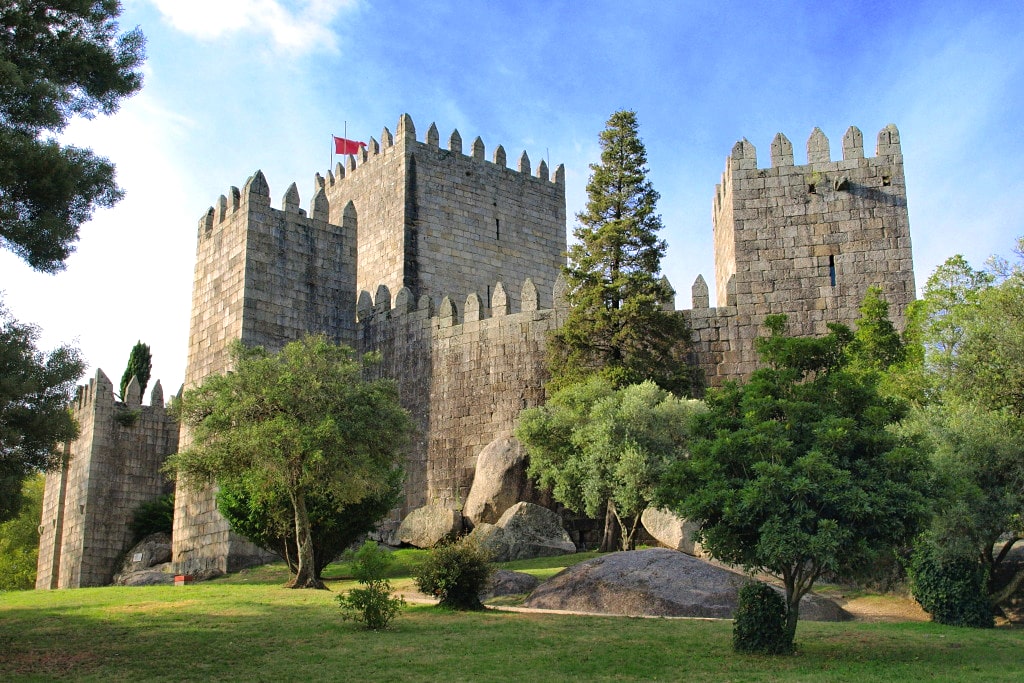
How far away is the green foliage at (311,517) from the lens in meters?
18.9

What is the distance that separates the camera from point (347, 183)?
115 ft

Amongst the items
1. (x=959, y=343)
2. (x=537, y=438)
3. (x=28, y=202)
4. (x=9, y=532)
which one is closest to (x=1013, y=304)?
(x=959, y=343)

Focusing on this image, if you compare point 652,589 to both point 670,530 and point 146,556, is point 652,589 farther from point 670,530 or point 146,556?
point 146,556

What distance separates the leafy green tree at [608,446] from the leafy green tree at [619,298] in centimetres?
137

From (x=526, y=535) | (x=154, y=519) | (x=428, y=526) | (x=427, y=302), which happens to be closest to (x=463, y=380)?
(x=427, y=302)

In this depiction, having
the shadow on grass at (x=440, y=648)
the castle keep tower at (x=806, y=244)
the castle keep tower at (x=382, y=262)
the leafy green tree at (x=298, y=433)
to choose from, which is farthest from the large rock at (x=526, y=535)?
the shadow on grass at (x=440, y=648)

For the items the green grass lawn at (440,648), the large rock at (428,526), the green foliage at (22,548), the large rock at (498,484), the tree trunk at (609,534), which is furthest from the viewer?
the green foliage at (22,548)

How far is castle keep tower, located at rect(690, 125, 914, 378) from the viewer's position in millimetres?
24125

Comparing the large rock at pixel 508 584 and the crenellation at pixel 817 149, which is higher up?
the crenellation at pixel 817 149

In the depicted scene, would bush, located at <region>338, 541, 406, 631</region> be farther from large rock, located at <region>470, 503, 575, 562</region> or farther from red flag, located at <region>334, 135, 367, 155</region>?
red flag, located at <region>334, 135, 367, 155</region>

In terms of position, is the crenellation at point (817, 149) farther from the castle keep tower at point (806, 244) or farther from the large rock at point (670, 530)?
the large rock at point (670, 530)

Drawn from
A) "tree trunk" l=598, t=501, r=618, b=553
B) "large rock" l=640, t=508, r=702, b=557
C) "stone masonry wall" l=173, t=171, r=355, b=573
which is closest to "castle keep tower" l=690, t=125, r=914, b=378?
"tree trunk" l=598, t=501, r=618, b=553

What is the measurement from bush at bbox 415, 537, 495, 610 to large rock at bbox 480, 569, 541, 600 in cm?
151

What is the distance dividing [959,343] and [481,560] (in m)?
10.7
